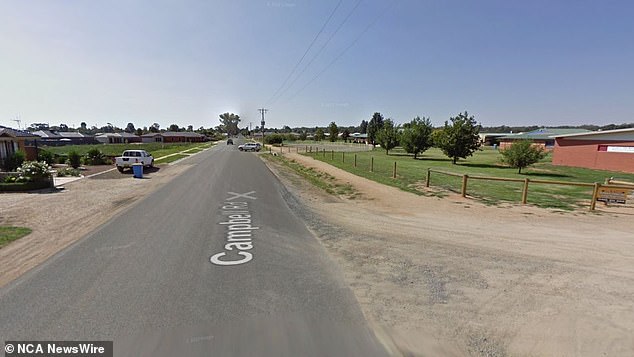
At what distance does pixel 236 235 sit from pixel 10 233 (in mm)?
5108

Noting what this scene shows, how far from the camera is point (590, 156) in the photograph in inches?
989

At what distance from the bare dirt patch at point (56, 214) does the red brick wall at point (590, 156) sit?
105 feet

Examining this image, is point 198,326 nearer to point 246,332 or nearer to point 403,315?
point 246,332

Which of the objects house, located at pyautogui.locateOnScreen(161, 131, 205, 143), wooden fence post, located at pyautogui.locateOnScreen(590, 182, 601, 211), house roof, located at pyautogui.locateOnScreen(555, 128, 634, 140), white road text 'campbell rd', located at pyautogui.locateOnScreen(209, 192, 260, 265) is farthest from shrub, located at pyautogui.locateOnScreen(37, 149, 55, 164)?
house, located at pyautogui.locateOnScreen(161, 131, 205, 143)

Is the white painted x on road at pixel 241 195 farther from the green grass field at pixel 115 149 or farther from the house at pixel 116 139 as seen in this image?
the house at pixel 116 139

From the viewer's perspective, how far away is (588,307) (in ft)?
12.6

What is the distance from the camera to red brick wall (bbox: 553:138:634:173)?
73.7 ft

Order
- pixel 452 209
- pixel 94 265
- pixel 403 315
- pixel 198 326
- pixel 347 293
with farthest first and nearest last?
pixel 452 209 < pixel 94 265 < pixel 347 293 < pixel 403 315 < pixel 198 326

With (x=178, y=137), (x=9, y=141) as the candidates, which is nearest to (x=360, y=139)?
(x=178, y=137)

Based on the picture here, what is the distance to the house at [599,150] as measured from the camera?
2230 cm

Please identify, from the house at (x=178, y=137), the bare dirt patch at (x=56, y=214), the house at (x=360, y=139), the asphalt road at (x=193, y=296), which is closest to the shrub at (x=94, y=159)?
the bare dirt patch at (x=56, y=214)

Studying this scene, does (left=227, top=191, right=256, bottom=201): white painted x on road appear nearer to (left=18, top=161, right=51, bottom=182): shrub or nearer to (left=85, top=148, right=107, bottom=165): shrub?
(left=18, top=161, right=51, bottom=182): shrub

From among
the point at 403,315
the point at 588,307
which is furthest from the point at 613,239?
the point at 403,315

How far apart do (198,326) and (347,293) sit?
6.37ft
